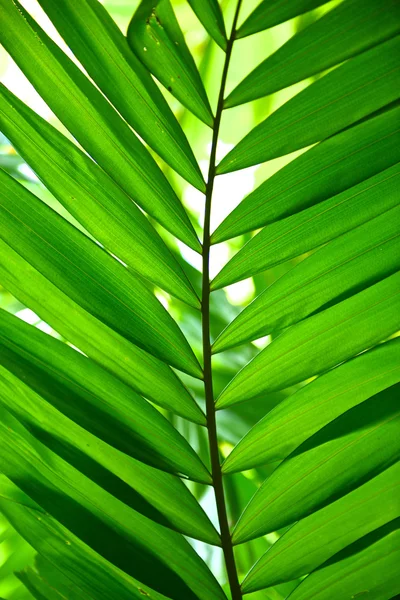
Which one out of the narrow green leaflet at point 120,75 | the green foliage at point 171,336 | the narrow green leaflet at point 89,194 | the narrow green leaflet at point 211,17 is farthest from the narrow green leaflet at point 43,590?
the narrow green leaflet at point 211,17

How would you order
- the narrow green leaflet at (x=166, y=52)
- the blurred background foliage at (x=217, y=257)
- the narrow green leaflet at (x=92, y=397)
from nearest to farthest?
the narrow green leaflet at (x=92, y=397)
the narrow green leaflet at (x=166, y=52)
the blurred background foliage at (x=217, y=257)

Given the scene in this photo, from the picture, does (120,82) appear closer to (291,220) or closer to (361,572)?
(291,220)

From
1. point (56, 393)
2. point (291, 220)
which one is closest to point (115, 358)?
point (56, 393)

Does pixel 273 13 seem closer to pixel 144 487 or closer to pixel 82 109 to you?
pixel 82 109

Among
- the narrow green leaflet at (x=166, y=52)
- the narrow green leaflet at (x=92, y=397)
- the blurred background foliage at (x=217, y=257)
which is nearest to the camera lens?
the narrow green leaflet at (x=92, y=397)

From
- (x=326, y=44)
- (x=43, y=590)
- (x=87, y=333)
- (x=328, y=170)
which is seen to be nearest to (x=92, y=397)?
(x=87, y=333)

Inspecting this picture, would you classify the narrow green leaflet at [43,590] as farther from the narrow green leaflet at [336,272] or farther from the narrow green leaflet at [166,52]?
the narrow green leaflet at [166,52]

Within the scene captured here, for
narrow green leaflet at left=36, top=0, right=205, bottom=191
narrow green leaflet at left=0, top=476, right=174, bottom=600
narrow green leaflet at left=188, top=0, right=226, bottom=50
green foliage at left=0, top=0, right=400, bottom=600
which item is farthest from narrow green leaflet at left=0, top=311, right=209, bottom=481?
narrow green leaflet at left=188, top=0, right=226, bottom=50
